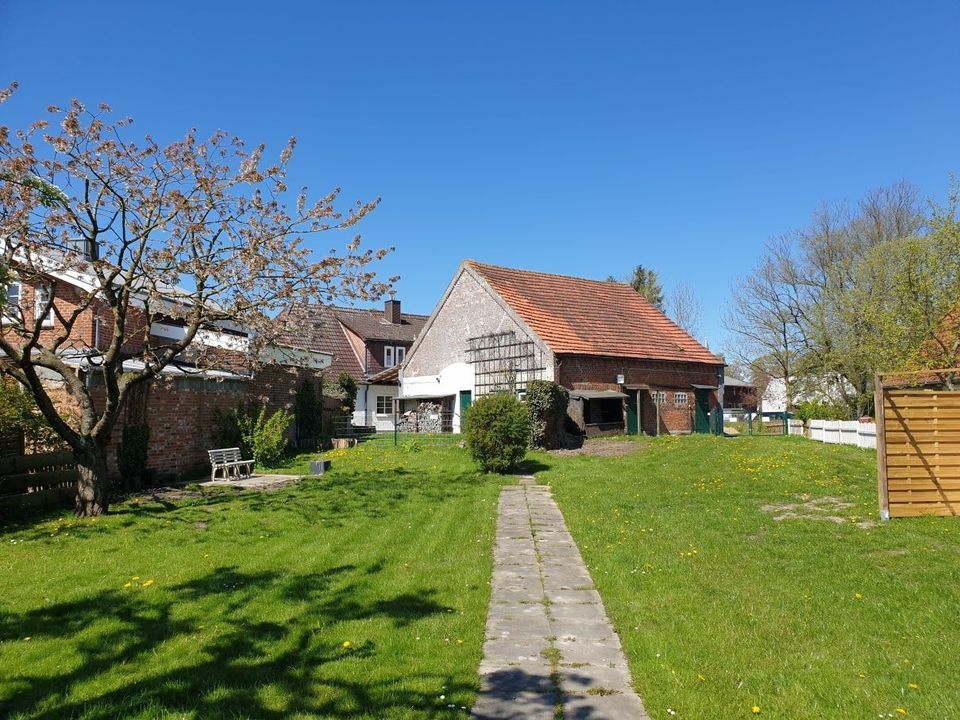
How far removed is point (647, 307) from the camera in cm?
3366

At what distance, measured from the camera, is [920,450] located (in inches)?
387

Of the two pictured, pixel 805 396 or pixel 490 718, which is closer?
pixel 490 718

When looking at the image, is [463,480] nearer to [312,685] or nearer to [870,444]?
[312,685]

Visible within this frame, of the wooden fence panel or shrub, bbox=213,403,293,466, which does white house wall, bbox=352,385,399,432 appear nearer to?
shrub, bbox=213,403,293,466

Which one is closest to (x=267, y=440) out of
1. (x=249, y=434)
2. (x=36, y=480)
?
(x=249, y=434)

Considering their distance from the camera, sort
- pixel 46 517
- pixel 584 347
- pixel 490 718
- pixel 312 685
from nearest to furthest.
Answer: pixel 490 718
pixel 312 685
pixel 46 517
pixel 584 347

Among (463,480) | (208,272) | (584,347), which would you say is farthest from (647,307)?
(208,272)

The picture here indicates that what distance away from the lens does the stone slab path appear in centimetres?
403

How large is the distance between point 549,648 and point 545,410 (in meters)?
16.3

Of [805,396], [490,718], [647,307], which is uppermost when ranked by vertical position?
[647,307]

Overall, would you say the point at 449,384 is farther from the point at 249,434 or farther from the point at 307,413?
the point at 249,434

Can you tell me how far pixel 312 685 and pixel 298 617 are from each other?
135cm

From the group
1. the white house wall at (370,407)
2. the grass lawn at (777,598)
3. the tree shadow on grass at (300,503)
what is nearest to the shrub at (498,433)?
the tree shadow on grass at (300,503)

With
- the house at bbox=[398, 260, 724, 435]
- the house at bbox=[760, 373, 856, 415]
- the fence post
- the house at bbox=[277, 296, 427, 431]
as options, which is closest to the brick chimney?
the house at bbox=[277, 296, 427, 431]
